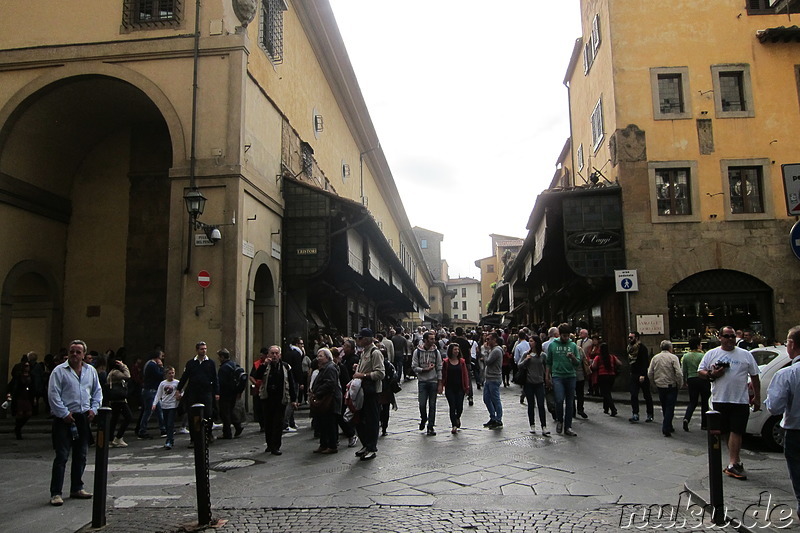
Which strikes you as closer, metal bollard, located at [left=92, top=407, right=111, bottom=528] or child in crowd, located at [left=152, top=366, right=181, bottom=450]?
metal bollard, located at [left=92, top=407, right=111, bottom=528]

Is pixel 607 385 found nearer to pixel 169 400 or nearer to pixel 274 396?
pixel 274 396

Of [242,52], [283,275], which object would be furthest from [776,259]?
[242,52]

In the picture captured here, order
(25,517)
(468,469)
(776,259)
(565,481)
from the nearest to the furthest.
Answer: (25,517), (565,481), (468,469), (776,259)

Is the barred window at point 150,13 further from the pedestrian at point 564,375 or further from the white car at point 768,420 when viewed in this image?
the white car at point 768,420

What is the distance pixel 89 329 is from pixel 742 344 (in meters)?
14.6

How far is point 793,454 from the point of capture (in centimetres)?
530

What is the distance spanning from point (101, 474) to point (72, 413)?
4.88 feet

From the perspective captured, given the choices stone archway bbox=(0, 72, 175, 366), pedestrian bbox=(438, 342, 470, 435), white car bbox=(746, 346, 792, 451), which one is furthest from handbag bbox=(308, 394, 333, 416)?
stone archway bbox=(0, 72, 175, 366)

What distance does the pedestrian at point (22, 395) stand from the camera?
12.1 meters

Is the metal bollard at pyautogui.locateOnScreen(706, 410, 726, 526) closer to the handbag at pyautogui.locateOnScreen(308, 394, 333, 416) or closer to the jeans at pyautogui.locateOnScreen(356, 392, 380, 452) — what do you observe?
the jeans at pyautogui.locateOnScreen(356, 392, 380, 452)

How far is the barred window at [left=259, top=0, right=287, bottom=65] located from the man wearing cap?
Result: 955cm

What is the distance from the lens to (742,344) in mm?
12797

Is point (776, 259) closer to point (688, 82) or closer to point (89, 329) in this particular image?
point (688, 82)

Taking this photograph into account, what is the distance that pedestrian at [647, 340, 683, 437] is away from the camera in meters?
10.5
